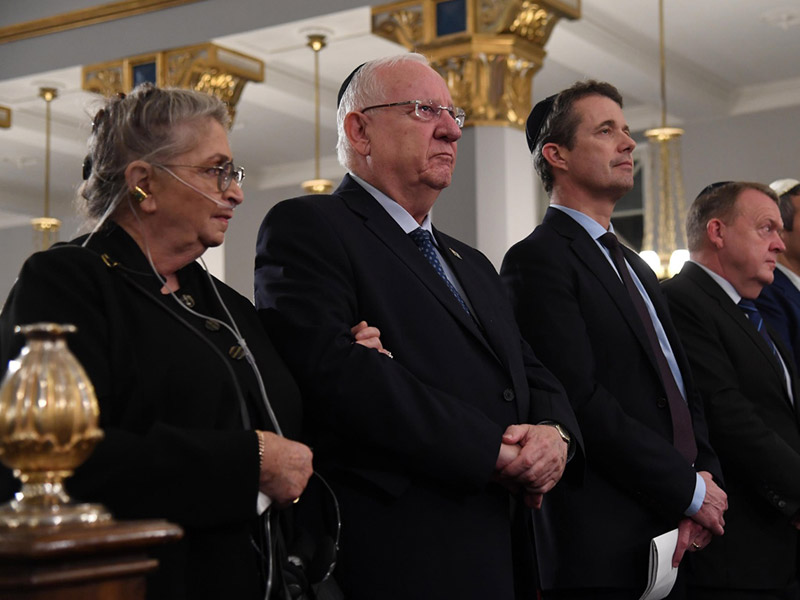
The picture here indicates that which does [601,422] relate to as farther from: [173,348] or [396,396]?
[173,348]

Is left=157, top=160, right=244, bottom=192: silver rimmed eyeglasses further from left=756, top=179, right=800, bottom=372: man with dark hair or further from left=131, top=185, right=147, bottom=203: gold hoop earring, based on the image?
left=756, top=179, right=800, bottom=372: man with dark hair

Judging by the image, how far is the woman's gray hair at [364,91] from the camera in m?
3.10

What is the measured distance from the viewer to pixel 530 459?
2.70 meters

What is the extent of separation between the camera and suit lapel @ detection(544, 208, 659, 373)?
335cm

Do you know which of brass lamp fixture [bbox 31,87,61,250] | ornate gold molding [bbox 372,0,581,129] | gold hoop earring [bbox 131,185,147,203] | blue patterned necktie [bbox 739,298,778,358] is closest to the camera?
gold hoop earring [bbox 131,185,147,203]

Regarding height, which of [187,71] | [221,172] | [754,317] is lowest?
[754,317]

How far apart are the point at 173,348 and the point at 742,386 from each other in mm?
2225

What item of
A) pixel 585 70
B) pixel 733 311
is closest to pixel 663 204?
pixel 585 70

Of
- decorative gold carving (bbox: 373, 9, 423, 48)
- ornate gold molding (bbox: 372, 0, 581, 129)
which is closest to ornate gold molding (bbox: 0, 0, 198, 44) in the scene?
decorative gold carving (bbox: 373, 9, 423, 48)

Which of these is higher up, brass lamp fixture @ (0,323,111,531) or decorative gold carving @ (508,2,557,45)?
decorative gold carving @ (508,2,557,45)

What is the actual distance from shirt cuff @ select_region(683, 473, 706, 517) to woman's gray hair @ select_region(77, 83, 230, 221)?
1.67m

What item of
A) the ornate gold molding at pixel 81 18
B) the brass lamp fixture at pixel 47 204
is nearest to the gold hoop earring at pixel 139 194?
the ornate gold molding at pixel 81 18

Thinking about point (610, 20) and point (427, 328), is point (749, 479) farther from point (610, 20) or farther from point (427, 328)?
point (610, 20)

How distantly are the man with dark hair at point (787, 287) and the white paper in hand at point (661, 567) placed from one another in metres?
1.53
